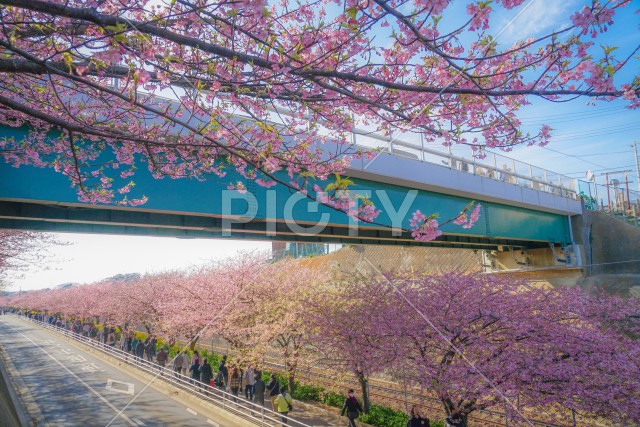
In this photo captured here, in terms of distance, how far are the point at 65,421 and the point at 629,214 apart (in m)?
33.4

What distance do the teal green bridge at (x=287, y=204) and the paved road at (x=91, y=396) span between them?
5.93m

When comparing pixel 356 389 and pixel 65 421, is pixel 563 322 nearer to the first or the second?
pixel 356 389

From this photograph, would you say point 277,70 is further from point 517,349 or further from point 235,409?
point 235,409

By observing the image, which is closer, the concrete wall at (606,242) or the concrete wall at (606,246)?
the concrete wall at (606,246)

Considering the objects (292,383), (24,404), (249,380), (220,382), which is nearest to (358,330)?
(249,380)

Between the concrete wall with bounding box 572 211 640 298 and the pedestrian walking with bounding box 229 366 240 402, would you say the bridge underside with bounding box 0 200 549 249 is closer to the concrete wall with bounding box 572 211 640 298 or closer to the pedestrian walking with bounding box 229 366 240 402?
the pedestrian walking with bounding box 229 366 240 402

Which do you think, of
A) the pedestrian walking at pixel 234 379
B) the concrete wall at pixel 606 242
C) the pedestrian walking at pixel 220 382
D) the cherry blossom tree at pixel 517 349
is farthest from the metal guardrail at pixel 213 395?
the concrete wall at pixel 606 242

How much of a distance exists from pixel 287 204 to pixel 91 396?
11814 mm

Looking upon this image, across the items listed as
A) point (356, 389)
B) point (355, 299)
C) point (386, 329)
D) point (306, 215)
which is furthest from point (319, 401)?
point (306, 215)

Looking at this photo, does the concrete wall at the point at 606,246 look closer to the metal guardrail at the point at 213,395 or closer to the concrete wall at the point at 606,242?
the concrete wall at the point at 606,242

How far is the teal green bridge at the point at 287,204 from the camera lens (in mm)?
9711

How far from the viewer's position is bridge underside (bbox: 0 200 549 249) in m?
10.2

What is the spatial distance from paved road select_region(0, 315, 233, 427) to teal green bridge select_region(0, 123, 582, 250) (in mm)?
5933

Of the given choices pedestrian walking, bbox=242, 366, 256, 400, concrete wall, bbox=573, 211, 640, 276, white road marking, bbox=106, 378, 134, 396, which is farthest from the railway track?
concrete wall, bbox=573, 211, 640, 276
